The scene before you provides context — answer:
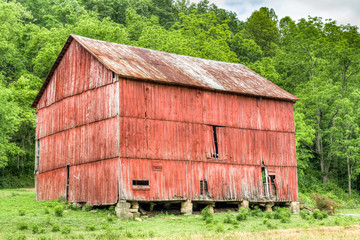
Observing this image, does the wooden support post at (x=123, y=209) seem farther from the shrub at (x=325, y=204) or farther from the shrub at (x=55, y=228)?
the shrub at (x=325, y=204)

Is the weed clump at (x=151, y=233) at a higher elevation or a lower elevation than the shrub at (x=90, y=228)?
lower

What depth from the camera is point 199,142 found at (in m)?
32.1

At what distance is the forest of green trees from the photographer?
5178 cm

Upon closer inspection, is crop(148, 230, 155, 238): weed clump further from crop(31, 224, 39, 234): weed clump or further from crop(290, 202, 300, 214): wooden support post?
crop(290, 202, 300, 214): wooden support post

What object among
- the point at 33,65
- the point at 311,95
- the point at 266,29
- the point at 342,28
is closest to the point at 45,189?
the point at 33,65

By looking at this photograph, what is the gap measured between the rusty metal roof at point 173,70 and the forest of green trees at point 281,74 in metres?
15.1

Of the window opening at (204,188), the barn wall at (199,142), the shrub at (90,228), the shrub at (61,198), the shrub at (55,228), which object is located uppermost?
the barn wall at (199,142)

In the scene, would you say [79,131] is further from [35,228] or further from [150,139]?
[35,228]

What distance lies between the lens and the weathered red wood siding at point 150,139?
2931 centimetres

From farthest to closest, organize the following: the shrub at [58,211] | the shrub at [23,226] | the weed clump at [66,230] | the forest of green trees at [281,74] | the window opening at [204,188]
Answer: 1. the forest of green trees at [281,74]
2. the window opening at [204,188]
3. the shrub at [58,211]
4. the shrub at [23,226]
5. the weed clump at [66,230]

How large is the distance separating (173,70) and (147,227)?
40.0 feet

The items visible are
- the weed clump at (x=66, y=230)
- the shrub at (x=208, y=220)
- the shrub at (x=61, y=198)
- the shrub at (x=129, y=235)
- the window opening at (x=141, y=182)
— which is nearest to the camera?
the shrub at (x=129, y=235)

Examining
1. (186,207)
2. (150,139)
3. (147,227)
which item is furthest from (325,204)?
(147,227)

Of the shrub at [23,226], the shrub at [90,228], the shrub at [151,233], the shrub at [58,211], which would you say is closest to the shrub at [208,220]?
the shrub at [151,233]
